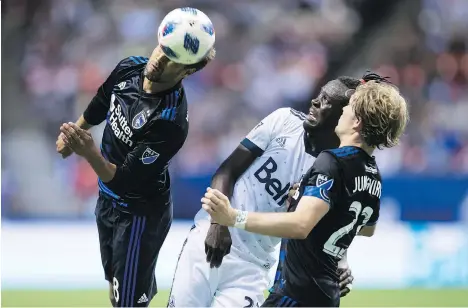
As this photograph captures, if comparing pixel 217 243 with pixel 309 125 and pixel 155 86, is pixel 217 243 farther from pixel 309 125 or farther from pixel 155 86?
pixel 155 86

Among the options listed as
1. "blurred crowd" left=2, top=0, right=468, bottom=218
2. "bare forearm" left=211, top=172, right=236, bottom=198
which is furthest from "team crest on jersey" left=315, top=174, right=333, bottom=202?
"blurred crowd" left=2, top=0, right=468, bottom=218

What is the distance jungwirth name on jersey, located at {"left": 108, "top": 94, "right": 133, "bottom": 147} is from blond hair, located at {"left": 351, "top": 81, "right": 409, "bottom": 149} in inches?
64.6

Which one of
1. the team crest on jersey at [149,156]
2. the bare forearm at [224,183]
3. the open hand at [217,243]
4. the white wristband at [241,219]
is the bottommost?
the white wristband at [241,219]

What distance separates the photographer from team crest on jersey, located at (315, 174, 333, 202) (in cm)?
415

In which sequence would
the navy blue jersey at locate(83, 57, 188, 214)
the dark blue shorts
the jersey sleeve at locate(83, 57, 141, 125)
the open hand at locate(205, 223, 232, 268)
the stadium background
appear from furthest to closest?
1. the stadium background
2. the jersey sleeve at locate(83, 57, 141, 125)
3. the dark blue shorts
4. the navy blue jersey at locate(83, 57, 188, 214)
5. the open hand at locate(205, 223, 232, 268)

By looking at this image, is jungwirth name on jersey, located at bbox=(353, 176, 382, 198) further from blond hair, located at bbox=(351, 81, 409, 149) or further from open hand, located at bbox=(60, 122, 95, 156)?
open hand, located at bbox=(60, 122, 95, 156)

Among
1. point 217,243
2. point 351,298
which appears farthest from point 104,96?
point 351,298

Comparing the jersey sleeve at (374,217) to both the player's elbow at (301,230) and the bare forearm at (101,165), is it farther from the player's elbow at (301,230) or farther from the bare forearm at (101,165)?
the bare forearm at (101,165)

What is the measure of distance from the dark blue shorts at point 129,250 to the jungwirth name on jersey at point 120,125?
1.56ft

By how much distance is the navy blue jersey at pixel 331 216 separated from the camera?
4215 millimetres

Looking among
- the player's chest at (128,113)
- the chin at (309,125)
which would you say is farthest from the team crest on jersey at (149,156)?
the chin at (309,125)

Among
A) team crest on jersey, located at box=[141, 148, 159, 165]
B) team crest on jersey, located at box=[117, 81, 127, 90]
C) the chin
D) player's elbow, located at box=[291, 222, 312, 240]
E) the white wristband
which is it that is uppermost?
team crest on jersey, located at box=[117, 81, 127, 90]

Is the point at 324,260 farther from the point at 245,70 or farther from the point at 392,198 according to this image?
the point at 245,70

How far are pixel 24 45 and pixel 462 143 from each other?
7433mm
